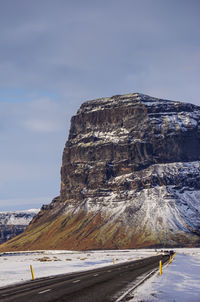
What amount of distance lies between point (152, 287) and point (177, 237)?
585ft

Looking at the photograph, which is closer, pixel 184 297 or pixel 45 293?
pixel 184 297

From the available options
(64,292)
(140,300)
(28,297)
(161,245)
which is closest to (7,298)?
(28,297)

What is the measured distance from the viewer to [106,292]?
966 inches

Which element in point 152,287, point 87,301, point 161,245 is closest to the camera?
point 87,301

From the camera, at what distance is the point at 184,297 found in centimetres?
2194

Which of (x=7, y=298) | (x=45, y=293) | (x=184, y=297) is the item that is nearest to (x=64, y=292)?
(x=45, y=293)

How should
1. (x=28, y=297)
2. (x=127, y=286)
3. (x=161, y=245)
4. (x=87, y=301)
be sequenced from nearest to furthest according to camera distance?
(x=87, y=301) → (x=28, y=297) → (x=127, y=286) → (x=161, y=245)

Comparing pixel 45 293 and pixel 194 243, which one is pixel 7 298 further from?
pixel 194 243

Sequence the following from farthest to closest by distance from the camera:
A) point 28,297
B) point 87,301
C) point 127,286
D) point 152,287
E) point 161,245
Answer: point 161,245 → point 127,286 → point 152,287 → point 28,297 → point 87,301

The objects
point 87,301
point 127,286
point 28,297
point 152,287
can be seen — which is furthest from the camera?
point 127,286

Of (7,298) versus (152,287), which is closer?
(7,298)

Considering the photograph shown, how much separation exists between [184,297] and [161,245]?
580 feet

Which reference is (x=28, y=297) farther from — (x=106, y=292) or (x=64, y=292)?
(x=106, y=292)

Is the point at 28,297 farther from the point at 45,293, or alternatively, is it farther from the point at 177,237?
the point at 177,237
